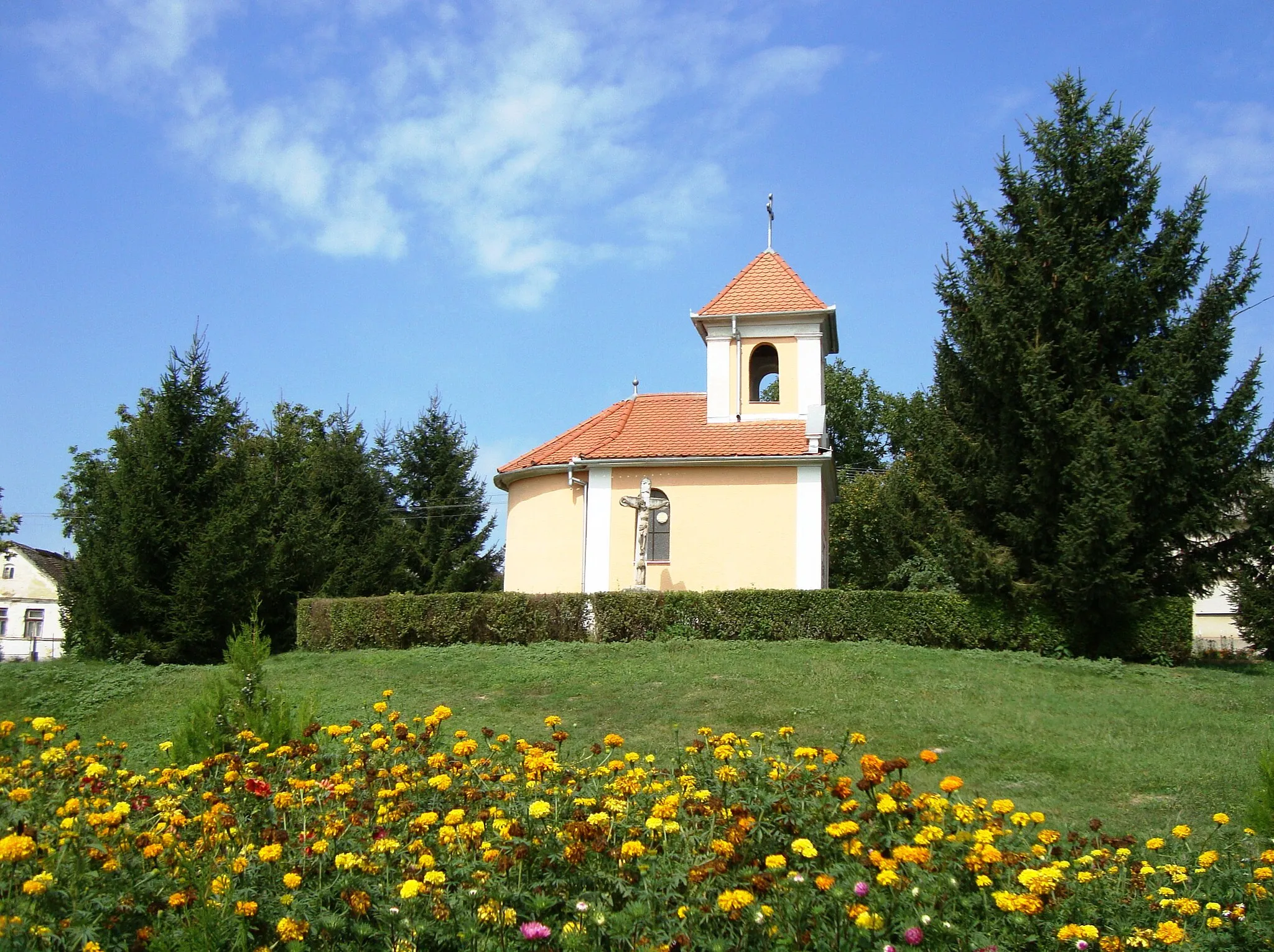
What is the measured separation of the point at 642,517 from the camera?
2102 cm

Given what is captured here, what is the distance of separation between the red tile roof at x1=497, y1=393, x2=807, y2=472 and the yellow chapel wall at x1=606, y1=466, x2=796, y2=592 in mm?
395

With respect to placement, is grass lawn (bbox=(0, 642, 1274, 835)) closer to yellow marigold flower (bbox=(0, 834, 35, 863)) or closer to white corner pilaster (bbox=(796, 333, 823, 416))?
yellow marigold flower (bbox=(0, 834, 35, 863))

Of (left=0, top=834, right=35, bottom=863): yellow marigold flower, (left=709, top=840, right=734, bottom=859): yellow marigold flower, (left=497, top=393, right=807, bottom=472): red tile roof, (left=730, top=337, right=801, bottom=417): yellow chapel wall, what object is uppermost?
(left=730, top=337, right=801, bottom=417): yellow chapel wall

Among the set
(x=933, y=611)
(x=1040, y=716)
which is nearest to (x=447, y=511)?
(x=933, y=611)

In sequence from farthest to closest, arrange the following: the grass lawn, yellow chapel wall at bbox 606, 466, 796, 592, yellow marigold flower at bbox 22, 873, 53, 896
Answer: yellow chapel wall at bbox 606, 466, 796, 592
the grass lawn
yellow marigold flower at bbox 22, 873, 53, 896

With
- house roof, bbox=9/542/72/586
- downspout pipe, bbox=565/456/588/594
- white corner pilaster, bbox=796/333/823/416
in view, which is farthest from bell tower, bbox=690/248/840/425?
house roof, bbox=9/542/72/586

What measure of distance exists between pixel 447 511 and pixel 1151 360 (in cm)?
2073

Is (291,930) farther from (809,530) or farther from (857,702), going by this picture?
(809,530)

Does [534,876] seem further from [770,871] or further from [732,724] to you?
[732,724]

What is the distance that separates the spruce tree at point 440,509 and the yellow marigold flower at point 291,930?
2690 centimetres

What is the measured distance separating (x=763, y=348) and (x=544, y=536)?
661 cm

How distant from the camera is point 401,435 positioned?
32719 mm

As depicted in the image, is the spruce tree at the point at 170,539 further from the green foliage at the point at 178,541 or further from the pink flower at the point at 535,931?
the pink flower at the point at 535,931

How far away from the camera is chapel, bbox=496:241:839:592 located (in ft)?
69.9
